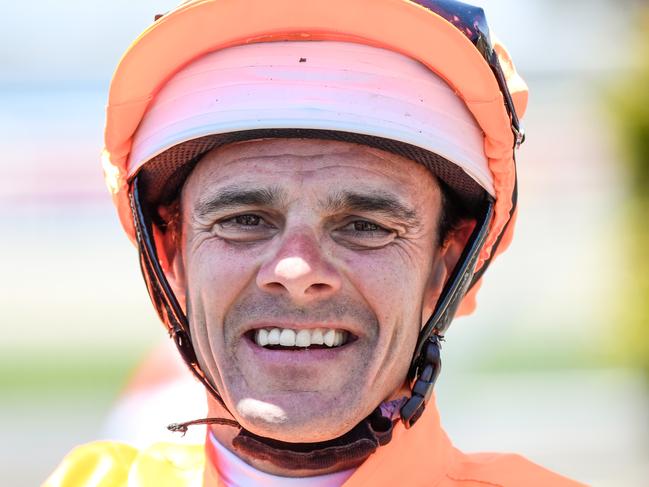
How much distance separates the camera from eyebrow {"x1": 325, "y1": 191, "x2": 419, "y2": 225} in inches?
93.7

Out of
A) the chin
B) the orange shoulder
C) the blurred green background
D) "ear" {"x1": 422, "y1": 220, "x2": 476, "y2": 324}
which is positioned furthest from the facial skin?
the blurred green background

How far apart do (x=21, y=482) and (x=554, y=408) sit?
15.0ft

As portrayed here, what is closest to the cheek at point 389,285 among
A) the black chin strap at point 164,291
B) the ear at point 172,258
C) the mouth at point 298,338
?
the mouth at point 298,338

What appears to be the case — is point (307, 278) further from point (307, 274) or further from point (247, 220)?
point (247, 220)

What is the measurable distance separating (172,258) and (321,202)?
2.42ft

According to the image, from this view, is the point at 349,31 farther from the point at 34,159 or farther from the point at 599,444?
the point at 34,159

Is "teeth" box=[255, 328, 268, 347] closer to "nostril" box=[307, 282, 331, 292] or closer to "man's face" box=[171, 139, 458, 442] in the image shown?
"man's face" box=[171, 139, 458, 442]

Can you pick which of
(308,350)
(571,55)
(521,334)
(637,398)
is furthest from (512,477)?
(571,55)

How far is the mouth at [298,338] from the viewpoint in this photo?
2322mm

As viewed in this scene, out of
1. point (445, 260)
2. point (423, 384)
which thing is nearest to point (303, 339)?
point (423, 384)

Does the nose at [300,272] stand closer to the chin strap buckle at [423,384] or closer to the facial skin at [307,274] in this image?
the facial skin at [307,274]

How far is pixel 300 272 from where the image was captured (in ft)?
7.39

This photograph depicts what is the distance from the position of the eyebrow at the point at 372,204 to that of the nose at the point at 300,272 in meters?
0.11

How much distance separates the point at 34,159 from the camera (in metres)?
10.6
